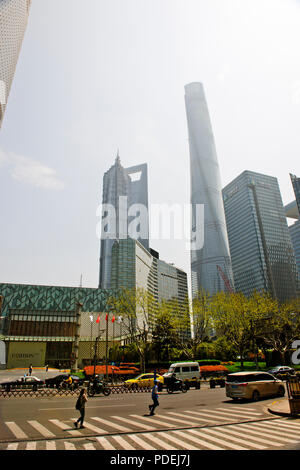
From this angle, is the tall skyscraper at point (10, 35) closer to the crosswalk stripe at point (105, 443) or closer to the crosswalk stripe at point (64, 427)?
the crosswalk stripe at point (64, 427)

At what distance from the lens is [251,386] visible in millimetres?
18719

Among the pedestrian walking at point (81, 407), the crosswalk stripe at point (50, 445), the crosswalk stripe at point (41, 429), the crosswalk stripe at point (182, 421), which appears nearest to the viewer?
the crosswalk stripe at point (50, 445)

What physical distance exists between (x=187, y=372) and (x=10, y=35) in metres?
42.6

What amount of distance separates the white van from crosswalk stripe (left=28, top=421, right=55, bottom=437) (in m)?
20.4

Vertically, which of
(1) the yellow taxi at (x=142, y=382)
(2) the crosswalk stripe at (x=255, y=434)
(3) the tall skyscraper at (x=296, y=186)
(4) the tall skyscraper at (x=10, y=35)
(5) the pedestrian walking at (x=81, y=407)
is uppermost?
(3) the tall skyscraper at (x=296, y=186)

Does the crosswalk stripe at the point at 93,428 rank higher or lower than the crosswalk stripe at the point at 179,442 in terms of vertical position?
lower

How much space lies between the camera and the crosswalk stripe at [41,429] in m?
10.7

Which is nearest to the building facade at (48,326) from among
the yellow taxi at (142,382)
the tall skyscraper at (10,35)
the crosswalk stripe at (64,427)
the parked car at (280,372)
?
the yellow taxi at (142,382)

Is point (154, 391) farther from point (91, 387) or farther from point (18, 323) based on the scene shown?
point (18, 323)

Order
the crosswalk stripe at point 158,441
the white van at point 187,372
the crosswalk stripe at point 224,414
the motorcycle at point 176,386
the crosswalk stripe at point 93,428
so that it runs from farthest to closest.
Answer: the white van at point 187,372, the motorcycle at point 176,386, the crosswalk stripe at point 224,414, the crosswalk stripe at point 93,428, the crosswalk stripe at point 158,441

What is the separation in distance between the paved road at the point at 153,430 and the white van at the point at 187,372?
50.2ft

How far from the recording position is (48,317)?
9438 centimetres

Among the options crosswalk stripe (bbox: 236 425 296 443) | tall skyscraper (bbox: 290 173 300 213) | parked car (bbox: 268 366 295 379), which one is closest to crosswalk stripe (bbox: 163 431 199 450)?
crosswalk stripe (bbox: 236 425 296 443)

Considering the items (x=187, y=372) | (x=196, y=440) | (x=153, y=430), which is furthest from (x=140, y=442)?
(x=187, y=372)
